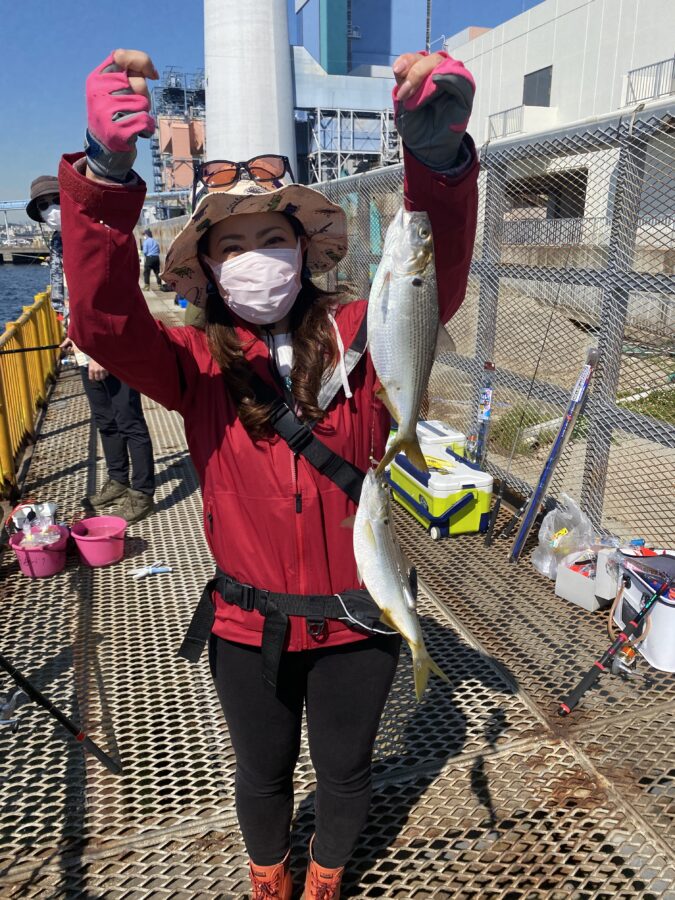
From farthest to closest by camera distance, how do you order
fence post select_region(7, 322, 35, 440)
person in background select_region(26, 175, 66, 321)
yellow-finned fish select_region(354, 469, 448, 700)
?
fence post select_region(7, 322, 35, 440) < person in background select_region(26, 175, 66, 321) < yellow-finned fish select_region(354, 469, 448, 700)

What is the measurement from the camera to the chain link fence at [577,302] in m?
3.86

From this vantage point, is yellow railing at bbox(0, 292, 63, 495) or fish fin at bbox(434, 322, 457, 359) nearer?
fish fin at bbox(434, 322, 457, 359)

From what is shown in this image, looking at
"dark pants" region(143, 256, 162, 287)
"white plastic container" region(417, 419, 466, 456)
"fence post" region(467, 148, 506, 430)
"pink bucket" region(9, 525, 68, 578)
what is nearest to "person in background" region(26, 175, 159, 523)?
"pink bucket" region(9, 525, 68, 578)

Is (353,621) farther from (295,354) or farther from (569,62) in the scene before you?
(569,62)

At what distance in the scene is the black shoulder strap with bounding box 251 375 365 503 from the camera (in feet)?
5.71

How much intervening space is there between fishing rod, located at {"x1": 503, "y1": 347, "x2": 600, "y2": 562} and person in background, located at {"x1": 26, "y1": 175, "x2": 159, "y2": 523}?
9.74 feet

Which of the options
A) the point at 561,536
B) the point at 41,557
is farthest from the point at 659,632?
the point at 41,557

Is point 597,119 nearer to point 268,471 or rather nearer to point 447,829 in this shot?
point 268,471

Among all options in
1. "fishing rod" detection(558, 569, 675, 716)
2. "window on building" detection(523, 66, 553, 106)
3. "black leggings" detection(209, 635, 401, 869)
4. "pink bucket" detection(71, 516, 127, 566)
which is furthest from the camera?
"window on building" detection(523, 66, 553, 106)

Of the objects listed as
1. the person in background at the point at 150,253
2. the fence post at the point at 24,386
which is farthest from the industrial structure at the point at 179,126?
the fence post at the point at 24,386

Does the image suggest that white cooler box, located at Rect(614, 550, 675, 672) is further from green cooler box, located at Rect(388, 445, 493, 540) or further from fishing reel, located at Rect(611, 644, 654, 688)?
green cooler box, located at Rect(388, 445, 493, 540)

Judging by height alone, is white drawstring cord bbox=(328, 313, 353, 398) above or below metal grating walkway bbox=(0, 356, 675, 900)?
above

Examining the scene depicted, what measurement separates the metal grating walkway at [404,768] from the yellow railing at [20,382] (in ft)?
6.23

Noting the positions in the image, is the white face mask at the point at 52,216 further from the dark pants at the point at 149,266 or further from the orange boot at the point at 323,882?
the dark pants at the point at 149,266
